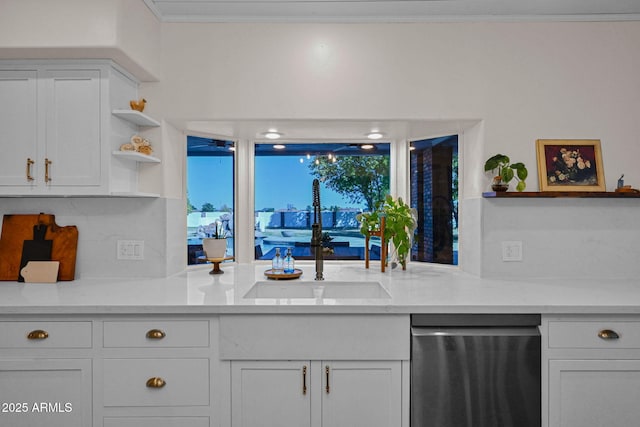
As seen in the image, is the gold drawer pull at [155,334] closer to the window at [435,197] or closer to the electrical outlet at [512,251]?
the window at [435,197]

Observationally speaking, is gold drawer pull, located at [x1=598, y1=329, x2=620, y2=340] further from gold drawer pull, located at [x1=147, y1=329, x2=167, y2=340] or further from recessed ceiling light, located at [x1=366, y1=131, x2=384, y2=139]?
gold drawer pull, located at [x1=147, y1=329, x2=167, y2=340]

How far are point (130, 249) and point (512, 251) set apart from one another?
222 cm

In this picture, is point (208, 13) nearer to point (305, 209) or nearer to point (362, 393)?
point (305, 209)

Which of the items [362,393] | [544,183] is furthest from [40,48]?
[544,183]

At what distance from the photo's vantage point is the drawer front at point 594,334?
1.56 m

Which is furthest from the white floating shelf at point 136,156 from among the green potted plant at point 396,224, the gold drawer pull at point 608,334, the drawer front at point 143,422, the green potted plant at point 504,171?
the gold drawer pull at point 608,334

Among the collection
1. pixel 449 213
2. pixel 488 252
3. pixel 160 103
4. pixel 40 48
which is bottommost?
pixel 488 252

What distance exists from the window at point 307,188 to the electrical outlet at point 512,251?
0.88 metres

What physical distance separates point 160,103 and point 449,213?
193cm

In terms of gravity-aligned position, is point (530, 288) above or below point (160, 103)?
below

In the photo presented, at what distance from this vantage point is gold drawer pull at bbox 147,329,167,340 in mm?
1572

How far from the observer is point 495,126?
2160 mm

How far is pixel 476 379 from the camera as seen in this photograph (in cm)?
155

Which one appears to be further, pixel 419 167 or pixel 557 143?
pixel 419 167
